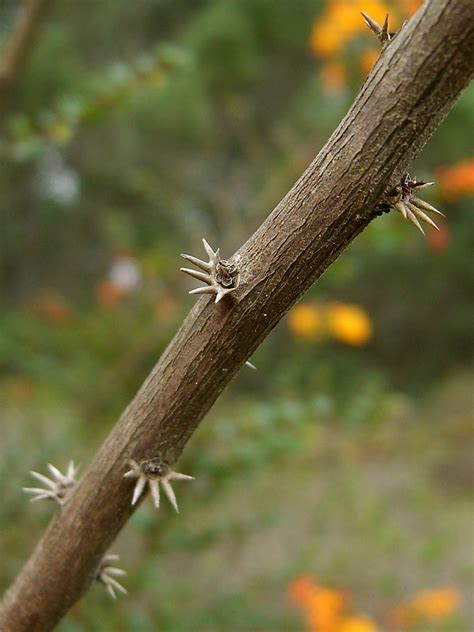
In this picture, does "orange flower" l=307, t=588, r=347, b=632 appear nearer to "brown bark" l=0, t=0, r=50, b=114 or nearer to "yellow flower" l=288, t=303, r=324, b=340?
"yellow flower" l=288, t=303, r=324, b=340

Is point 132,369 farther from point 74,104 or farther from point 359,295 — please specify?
point 359,295

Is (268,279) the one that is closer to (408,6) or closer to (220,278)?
(220,278)

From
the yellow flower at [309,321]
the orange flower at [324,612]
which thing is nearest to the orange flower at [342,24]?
the yellow flower at [309,321]

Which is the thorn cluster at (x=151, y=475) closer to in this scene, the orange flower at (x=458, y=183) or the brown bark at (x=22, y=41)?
the brown bark at (x=22, y=41)

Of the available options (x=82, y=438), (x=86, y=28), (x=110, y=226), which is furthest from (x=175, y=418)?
(x=86, y=28)

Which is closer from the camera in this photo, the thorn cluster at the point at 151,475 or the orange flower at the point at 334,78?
the thorn cluster at the point at 151,475

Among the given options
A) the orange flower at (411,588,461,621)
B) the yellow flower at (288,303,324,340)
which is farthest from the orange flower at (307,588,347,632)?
the yellow flower at (288,303,324,340)
